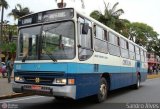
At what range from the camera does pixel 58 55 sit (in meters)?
10.2

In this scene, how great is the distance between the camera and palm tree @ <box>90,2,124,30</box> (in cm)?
4034

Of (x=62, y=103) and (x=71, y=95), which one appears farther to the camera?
(x=62, y=103)

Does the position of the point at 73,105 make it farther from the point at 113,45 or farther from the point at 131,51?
the point at 131,51

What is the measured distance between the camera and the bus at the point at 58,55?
10047 mm

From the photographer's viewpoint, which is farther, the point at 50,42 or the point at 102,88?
the point at 102,88

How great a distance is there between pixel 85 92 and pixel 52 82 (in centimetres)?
130

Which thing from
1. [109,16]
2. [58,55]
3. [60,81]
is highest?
[109,16]

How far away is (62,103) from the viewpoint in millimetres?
12484

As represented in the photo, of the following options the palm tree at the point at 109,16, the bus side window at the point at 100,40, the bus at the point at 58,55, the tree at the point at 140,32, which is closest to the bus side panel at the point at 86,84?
the bus at the point at 58,55

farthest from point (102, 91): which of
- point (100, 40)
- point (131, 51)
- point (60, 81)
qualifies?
point (131, 51)

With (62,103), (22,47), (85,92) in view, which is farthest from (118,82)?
(22,47)

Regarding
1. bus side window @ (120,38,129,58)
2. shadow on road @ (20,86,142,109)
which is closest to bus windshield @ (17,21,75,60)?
shadow on road @ (20,86,142,109)

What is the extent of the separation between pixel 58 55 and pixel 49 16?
142 centimetres

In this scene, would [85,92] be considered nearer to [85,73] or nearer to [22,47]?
[85,73]
